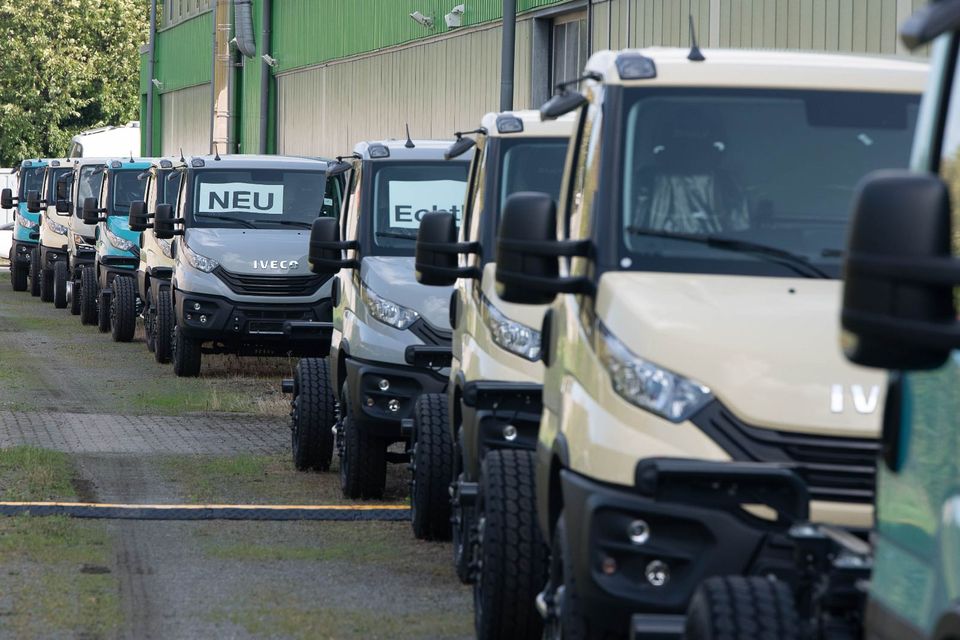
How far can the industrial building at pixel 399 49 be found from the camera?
723 inches

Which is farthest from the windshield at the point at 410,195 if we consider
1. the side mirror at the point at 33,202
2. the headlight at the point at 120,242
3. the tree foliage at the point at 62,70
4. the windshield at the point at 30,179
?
the tree foliage at the point at 62,70

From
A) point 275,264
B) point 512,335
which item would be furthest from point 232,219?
point 512,335

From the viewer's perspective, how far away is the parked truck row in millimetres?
3561

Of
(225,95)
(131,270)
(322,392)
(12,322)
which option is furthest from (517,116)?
(225,95)

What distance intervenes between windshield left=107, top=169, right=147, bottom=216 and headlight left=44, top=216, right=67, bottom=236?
6.24 metres

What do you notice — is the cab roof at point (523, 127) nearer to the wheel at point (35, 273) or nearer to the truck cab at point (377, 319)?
the truck cab at point (377, 319)

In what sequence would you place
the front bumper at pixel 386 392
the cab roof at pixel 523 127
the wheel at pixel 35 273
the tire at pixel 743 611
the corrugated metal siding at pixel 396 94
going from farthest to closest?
the wheel at pixel 35 273 < the corrugated metal siding at pixel 396 94 < the front bumper at pixel 386 392 < the cab roof at pixel 523 127 < the tire at pixel 743 611

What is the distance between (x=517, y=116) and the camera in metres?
9.93

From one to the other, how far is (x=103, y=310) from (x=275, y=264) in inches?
333

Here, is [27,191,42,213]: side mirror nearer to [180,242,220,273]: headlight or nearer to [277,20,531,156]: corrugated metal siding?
[277,20,531,156]: corrugated metal siding

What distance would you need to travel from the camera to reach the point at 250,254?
18.9 metres

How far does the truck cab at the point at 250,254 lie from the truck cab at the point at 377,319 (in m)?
5.50

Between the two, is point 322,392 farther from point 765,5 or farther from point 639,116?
point 765,5

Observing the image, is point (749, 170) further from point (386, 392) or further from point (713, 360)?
point (386, 392)
